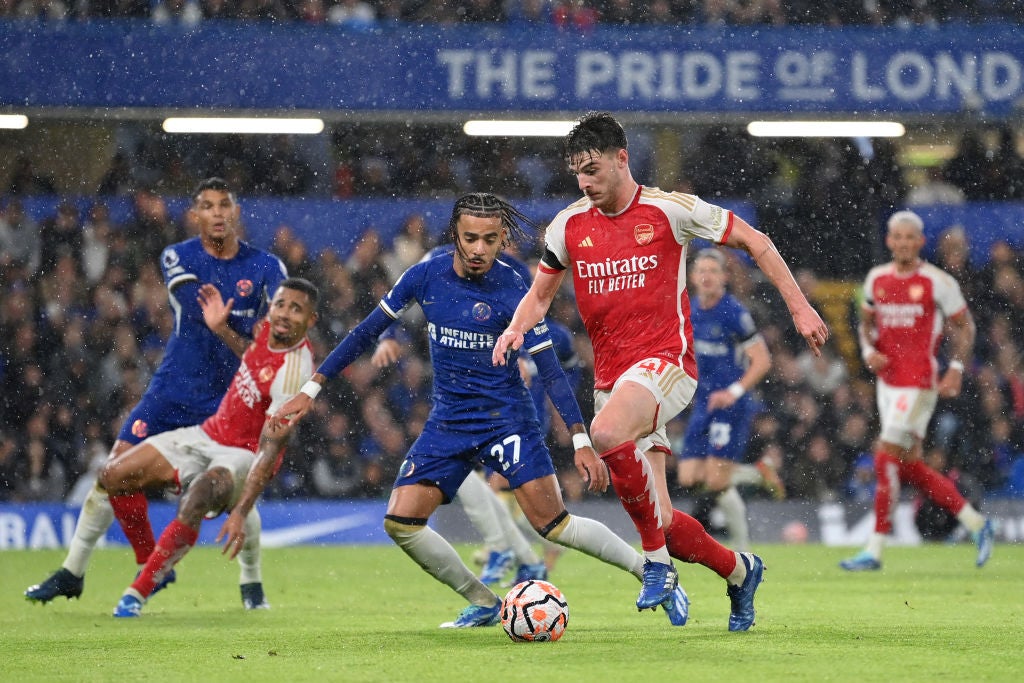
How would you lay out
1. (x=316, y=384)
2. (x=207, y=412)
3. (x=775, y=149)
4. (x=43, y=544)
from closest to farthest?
(x=316, y=384), (x=207, y=412), (x=43, y=544), (x=775, y=149)

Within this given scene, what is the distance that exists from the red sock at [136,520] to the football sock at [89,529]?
0.06 meters

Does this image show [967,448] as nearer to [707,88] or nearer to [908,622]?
[707,88]

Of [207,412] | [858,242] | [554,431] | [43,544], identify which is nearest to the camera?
[207,412]

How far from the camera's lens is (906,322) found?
11602mm

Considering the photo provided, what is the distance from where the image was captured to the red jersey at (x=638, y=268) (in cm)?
645

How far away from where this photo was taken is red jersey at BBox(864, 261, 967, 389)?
11531 mm

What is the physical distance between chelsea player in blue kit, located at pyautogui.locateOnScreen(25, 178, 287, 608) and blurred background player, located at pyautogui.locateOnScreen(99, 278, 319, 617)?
20 cm

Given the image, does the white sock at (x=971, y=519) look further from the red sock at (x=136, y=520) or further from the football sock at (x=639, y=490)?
the red sock at (x=136, y=520)

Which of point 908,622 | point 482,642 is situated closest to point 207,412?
point 482,642

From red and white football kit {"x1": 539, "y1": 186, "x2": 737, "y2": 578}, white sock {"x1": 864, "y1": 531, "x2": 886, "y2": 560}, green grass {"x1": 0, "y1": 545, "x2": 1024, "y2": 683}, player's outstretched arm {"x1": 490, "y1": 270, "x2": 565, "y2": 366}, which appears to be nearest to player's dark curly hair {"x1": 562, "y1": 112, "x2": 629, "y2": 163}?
red and white football kit {"x1": 539, "y1": 186, "x2": 737, "y2": 578}

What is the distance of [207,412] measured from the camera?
8859 mm

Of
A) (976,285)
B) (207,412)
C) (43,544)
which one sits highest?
(976,285)

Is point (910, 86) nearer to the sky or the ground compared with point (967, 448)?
nearer to the sky

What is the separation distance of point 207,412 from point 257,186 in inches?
332
